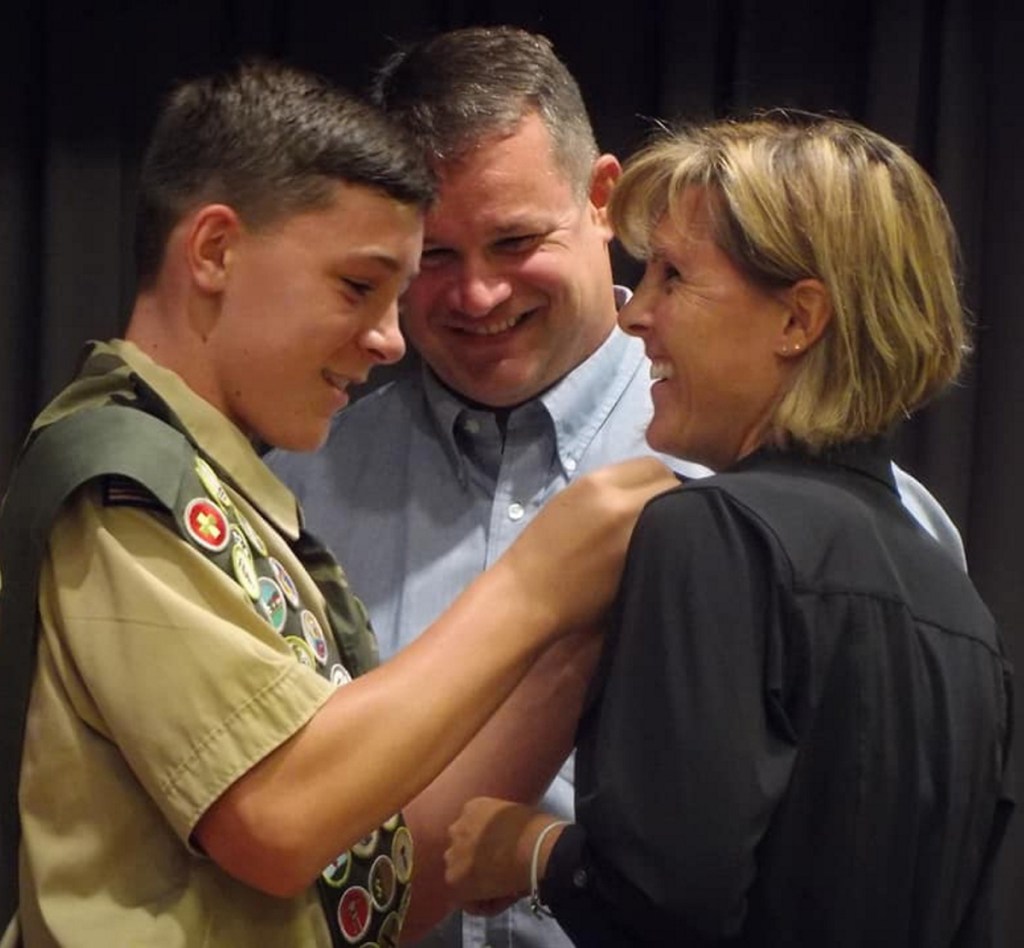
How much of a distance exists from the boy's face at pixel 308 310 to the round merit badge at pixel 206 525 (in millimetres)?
151

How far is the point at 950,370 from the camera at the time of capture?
1497mm

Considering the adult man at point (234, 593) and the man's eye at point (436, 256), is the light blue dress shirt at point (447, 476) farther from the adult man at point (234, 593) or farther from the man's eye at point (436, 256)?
the adult man at point (234, 593)

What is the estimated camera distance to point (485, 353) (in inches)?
82.4

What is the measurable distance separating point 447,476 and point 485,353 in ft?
0.49

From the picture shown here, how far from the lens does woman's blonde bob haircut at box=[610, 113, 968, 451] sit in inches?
56.2

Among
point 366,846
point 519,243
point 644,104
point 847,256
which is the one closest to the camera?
point 847,256

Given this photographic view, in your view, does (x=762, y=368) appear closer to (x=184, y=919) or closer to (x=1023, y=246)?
(x=184, y=919)

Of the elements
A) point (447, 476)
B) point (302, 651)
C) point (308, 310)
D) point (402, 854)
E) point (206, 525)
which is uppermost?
point (308, 310)

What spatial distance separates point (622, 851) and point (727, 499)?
27 cm

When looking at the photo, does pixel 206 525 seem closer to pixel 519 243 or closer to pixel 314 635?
pixel 314 635

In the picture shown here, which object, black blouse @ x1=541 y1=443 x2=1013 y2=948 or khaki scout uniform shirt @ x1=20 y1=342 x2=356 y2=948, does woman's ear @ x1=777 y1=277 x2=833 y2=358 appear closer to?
black blouse @ x1=541 y1=443 x2=1013 y2=948

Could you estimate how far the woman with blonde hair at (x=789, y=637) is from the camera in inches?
51.5

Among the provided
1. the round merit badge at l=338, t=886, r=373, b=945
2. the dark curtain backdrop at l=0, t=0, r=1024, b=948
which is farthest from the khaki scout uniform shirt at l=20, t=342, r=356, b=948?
the dark curtain backdrop at l=0, t=0, r=1024, b=948

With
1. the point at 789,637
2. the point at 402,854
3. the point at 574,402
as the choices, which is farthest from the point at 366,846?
the point at 574,402
